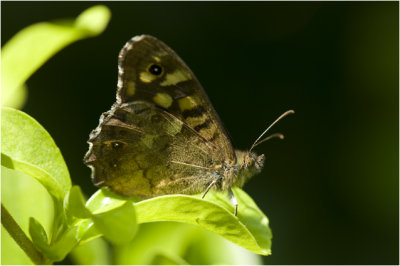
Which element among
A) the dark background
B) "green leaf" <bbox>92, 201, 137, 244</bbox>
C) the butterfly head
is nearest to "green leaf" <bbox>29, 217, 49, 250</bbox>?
"green leaf" <bbox>92, 201, 137, 244</bbox>

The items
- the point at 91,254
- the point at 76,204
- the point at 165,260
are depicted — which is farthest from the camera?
the point at 91,254

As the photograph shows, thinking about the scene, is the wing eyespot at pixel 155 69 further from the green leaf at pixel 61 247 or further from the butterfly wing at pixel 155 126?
the green leaf at pixel 61 247

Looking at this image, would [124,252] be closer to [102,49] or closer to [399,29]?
[102,49]

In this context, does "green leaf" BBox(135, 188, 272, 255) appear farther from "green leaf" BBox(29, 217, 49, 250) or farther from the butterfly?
the butterfly

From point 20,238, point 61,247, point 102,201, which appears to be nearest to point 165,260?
point 102,201

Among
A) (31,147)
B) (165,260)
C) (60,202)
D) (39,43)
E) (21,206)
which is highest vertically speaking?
(39,43)

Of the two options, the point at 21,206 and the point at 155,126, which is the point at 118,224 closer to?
the point at 21,206
